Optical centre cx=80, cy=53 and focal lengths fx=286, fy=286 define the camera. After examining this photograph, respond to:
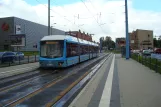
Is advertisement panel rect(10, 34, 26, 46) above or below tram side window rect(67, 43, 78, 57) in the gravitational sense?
above

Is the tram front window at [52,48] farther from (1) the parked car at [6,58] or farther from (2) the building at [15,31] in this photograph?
(2) the building at [15,31]

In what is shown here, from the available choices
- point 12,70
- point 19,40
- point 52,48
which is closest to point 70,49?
point 52,48

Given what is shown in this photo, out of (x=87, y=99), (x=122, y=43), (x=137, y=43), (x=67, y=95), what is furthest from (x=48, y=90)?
(x=137, y=43)

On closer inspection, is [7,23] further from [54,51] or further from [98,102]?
[98,102]

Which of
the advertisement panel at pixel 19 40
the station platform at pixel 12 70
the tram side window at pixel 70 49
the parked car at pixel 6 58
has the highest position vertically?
the advertisement panel at pixel 19 40

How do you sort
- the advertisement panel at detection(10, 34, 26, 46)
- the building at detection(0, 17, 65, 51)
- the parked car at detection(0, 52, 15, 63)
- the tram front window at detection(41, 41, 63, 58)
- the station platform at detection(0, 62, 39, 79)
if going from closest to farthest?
1. the station platform at detection(0, 62, 39, 79)
2. the tram front window at detection(41, 41, 63, 58)
3. the parked car at detection(0, 52, 15, 63)
4. the advertisement panel at detection(10, 34, 26, 46)
5. the building at detection(0, 17, 65, 51)

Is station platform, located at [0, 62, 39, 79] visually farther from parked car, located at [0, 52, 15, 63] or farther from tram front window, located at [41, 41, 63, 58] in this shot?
parked car, located at [0, 52, 15, 63]

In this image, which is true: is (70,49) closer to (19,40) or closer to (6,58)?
(6,58)

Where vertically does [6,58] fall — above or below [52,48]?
below

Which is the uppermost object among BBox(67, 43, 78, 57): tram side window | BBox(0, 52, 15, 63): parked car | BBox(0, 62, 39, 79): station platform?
BBox(67, 43, 78, 57): tram side window

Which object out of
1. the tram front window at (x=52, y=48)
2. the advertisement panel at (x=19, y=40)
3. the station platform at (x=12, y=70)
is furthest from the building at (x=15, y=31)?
the tram front window at (x=52, y=48)

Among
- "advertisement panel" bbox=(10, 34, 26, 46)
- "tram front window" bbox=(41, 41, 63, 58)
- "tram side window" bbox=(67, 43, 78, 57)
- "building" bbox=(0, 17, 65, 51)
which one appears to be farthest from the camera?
"building" bbox=(0, 17, 65, 51)

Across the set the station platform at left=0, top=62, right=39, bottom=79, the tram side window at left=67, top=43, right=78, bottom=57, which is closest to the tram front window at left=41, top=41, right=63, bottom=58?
the tram side window at left=67, top=43, right=78, bottom=57

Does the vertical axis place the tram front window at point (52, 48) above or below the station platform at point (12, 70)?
above
